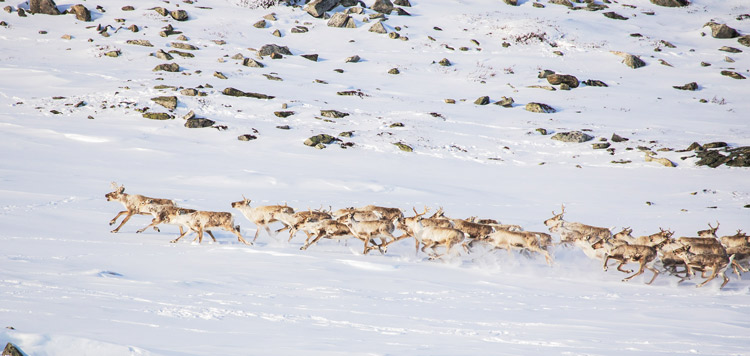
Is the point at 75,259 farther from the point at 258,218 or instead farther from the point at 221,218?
the point at 258,218

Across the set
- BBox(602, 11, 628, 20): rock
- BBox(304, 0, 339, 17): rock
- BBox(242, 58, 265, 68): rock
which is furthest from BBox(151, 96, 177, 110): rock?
BBox(602, 11, 628, 20): rock

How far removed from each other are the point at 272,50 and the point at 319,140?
721 inches

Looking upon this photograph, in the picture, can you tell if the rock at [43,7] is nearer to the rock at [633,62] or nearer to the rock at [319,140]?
the rock at [319,140]

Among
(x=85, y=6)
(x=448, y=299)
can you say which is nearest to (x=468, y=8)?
(x=85, y=6)

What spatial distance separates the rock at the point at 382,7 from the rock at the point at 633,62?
21.4 m

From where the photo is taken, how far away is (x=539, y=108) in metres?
36.1

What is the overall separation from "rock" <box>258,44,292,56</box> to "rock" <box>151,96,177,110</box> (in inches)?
517

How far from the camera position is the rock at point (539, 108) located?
118 ft

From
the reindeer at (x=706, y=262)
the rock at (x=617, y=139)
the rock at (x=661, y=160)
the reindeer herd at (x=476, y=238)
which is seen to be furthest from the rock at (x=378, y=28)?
the reindeer at (x=706, y=262)

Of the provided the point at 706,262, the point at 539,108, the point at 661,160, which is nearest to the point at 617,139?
the point at 661,160

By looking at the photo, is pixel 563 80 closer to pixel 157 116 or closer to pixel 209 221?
pixel 157 116

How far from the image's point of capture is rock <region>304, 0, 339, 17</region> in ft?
179

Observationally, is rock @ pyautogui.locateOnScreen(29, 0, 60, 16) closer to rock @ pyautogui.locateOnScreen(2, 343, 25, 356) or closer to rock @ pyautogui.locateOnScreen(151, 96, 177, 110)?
rock @ pyautogui.locateOnScreen(151, 96, 177, 110)

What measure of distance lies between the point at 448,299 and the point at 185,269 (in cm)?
457
